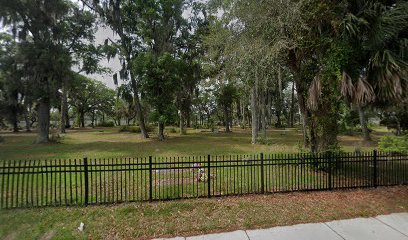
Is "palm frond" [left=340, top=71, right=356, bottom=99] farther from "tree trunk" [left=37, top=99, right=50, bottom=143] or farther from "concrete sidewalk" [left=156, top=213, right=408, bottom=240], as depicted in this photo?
"tree trunk" [left=37, top=99, right=50, bottom=143]

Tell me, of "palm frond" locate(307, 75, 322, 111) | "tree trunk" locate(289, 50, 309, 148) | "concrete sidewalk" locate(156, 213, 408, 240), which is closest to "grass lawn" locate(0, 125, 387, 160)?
"tree trunk" locate(289, 50, 309, 148)

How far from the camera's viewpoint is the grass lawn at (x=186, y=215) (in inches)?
209

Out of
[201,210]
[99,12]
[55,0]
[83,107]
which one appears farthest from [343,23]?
[83,107]

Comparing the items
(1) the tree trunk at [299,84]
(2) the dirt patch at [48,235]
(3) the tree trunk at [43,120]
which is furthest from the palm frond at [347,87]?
(3) the tree trunk at [43,120]

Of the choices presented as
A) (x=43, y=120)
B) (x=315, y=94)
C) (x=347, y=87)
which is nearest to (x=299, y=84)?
(x=315, y=94)

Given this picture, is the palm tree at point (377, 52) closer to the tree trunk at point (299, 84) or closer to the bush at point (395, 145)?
the tree trunk at point (299, 84)

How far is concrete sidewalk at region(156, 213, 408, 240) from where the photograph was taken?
505 cm

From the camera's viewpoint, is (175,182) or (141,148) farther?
(141,148)

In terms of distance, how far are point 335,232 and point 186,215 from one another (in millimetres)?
3028

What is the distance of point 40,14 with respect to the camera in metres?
19.4

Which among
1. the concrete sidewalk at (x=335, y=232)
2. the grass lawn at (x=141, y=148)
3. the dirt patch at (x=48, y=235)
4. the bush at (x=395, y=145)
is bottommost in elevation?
the concrete sidewalk at (x=335, y=232)

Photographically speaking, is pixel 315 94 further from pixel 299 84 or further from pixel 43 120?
pixel 43 120

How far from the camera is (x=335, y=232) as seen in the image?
5242 mm

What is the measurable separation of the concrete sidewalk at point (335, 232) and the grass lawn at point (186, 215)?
0.73ft
